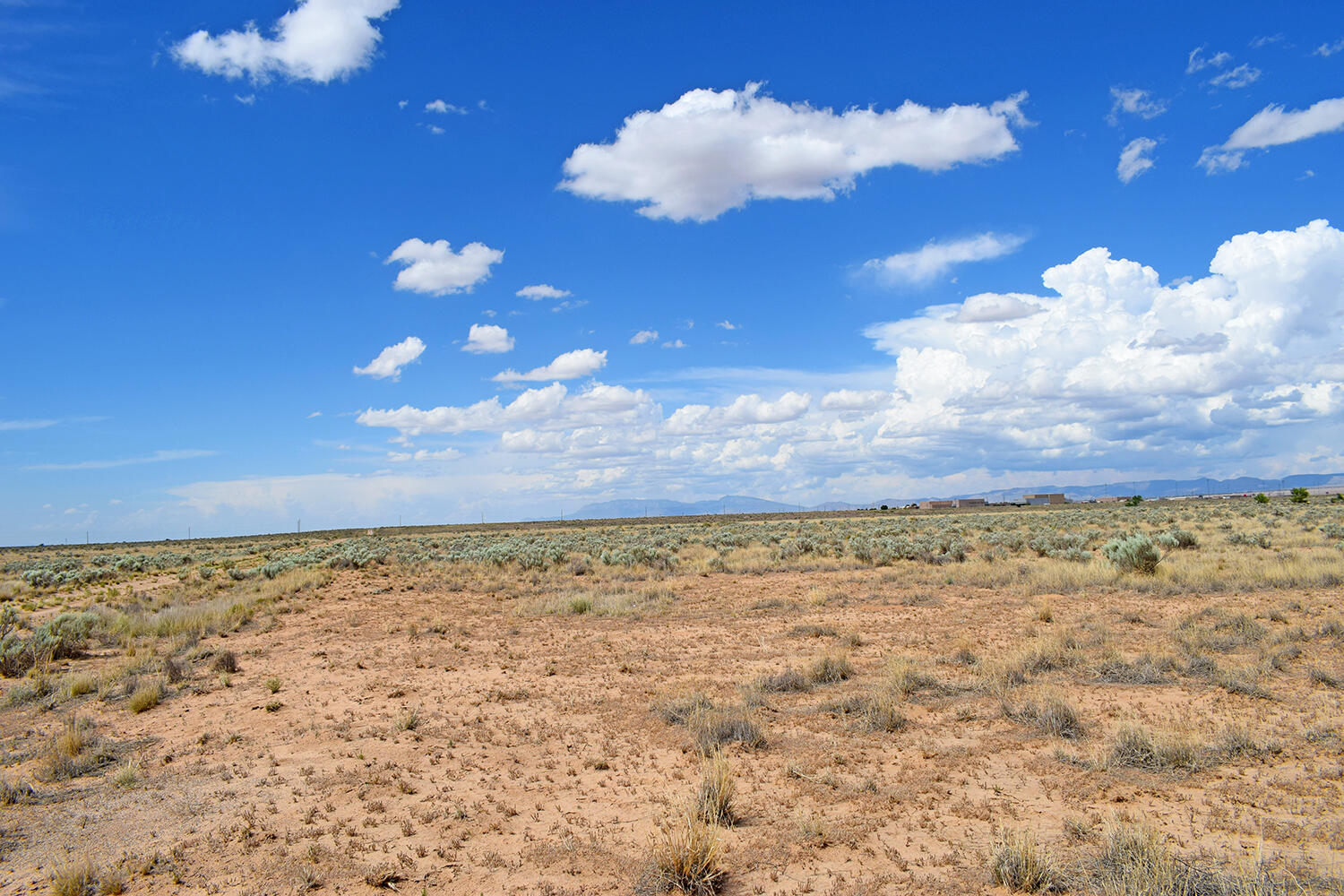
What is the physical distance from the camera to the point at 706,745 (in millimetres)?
8758

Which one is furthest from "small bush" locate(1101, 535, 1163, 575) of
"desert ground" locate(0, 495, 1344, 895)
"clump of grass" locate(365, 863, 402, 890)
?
"clump of grass" locate(365, 863, 402, 890)

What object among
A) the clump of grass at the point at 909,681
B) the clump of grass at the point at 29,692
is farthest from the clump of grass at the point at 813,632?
the clump of grass at the point at 29,692

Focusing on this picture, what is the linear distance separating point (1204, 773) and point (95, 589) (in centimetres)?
3625

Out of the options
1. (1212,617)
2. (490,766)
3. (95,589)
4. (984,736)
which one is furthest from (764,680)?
(95,589)

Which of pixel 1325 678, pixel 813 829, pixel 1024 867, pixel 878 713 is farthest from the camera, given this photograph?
pixel 1325 678

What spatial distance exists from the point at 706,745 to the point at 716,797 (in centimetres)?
180

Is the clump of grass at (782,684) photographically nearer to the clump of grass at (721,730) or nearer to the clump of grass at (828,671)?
the clump of grass at (828,671)

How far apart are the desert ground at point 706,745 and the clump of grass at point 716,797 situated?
0.06m

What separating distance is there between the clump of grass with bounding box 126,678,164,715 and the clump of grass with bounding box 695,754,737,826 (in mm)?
9815

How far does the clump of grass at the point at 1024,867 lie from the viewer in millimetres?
5441

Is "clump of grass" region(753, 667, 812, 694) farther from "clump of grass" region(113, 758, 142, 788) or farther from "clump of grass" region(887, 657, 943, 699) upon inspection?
"clump of grass" region(113, 758, 142, 788)

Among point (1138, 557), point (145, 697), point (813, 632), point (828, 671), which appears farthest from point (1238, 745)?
point (145, 697)

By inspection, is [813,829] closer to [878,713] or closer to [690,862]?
[690,862]

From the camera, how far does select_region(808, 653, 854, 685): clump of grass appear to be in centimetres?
1184
